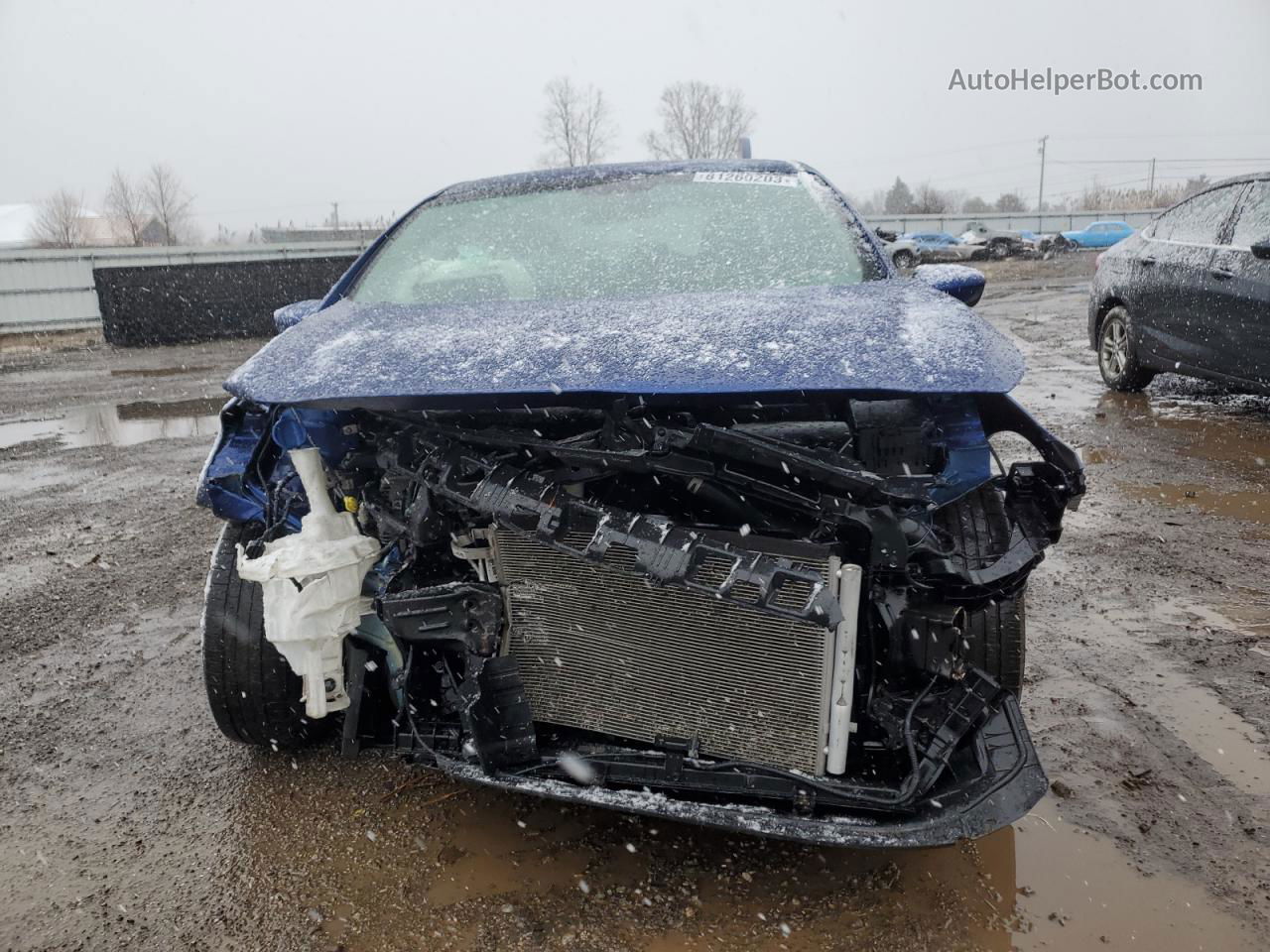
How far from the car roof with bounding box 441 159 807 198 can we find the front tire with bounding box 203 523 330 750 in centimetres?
160

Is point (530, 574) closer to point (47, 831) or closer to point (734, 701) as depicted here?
point (734, 701)

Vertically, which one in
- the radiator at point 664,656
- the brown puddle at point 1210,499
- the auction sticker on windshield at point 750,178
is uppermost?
the auction sticker on windshield at point 750,178

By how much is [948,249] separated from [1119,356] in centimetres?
2312

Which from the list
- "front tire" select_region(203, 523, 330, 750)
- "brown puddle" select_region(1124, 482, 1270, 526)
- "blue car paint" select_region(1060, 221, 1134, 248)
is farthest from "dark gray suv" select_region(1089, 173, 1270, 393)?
"blue car paint" select_region(1060, 221, 1134, 248)

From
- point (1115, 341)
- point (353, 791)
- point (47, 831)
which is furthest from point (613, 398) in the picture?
point (1115, 341)

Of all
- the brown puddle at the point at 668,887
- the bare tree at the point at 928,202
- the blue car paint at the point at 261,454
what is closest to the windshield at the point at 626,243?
the blue car paint at the point at 261,454

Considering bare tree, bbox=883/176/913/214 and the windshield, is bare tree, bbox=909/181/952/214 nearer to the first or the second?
bare tree, bbox=883/176/913/214

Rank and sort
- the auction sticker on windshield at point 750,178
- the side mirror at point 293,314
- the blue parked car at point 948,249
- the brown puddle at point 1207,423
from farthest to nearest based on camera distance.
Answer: the blue parked car at point 948,249
the brown puddle at point 1207,423
the auction sticker on windshield at point 750,178
the side mirror at point 293,314

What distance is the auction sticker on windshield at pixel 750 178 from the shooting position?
3.12 meters

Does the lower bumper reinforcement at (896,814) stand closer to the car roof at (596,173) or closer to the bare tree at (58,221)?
the car roof at (596,173)

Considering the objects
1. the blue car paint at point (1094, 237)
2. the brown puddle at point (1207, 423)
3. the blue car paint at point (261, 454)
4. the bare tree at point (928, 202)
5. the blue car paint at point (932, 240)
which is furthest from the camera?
the bare tree at point (928, 202)

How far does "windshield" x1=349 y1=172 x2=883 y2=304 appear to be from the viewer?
8.48 feet

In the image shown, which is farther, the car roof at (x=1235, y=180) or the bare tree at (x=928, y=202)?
the bare tree at (x=928, y=202)

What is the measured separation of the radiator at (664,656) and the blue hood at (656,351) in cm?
34
